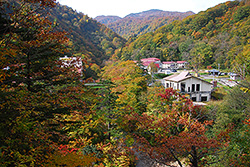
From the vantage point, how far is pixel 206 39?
2569 inches

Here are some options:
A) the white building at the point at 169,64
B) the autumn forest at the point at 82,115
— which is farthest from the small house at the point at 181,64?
the autumn forest at the point at 82,115

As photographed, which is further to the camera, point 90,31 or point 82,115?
point 90,31

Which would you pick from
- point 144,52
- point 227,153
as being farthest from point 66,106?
point 144,52

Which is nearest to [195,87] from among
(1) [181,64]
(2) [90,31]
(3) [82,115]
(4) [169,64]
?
(3) [82,115]

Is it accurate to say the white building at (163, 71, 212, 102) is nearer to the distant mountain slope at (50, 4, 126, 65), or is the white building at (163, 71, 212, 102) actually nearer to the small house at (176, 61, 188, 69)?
the small house at (176, 61, 188, 69)

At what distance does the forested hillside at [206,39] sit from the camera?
50.8 meters

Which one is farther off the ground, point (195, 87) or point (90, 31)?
point (90, 31)

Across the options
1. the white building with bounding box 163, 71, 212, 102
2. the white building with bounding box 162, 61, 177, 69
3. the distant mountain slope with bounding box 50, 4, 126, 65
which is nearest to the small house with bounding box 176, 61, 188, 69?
the white building with bounding box 162, 61, 177, 69

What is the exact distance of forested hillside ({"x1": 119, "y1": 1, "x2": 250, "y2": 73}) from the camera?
1999 inches

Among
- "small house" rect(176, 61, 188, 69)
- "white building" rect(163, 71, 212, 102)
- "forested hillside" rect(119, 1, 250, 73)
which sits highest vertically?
"forested hillside" rect(119, 1, 250, 73)

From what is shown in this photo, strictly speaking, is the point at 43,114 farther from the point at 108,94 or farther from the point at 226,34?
the point at 226,34

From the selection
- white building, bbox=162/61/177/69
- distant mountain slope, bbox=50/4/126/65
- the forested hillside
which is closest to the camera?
the forested hillside

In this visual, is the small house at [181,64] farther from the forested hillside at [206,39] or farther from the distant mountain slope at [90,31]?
the distant mountain slope at [90,31]

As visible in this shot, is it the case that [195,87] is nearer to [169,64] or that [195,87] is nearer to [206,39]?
[169,64]
